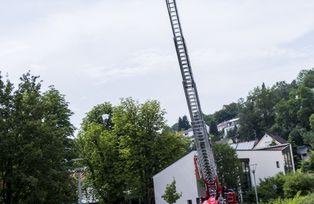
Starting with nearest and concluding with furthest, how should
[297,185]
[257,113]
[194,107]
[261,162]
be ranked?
[194,107]
[297,185]
[261,162]
[257,113]

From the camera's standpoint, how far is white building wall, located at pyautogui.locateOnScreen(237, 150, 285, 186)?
230 ft

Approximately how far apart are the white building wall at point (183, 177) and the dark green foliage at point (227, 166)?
798 centimetres

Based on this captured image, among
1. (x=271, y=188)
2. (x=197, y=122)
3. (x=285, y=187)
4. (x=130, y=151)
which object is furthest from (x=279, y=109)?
(x=197, y=122)

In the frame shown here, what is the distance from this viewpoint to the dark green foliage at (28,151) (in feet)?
117

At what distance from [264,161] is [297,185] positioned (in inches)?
558

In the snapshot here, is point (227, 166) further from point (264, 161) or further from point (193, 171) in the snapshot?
point (264, 161)

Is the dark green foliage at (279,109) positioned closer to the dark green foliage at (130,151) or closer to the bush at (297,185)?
the dark green foliage at (130,151)

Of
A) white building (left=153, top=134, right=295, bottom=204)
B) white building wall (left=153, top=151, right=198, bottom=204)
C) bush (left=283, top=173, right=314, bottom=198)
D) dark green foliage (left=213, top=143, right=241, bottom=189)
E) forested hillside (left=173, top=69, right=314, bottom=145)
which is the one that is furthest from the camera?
forested hillside (left=173, top=69, right=314, bottom=145)

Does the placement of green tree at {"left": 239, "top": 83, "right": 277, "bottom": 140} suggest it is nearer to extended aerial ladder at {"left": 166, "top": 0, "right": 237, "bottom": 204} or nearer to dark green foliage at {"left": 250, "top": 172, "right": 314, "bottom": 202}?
dark green foliage at {"left": 250, "top": 172, "right": 314, "bottom": 202}

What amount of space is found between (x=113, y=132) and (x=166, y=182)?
27.5ft

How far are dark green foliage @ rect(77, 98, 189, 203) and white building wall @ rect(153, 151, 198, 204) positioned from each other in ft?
6.91

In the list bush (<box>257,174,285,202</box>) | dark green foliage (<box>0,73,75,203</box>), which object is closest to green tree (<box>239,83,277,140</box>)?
bush (<box>257,174,285,202</box>)

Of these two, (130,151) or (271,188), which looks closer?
(271,188)

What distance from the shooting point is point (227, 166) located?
56.8 metres
